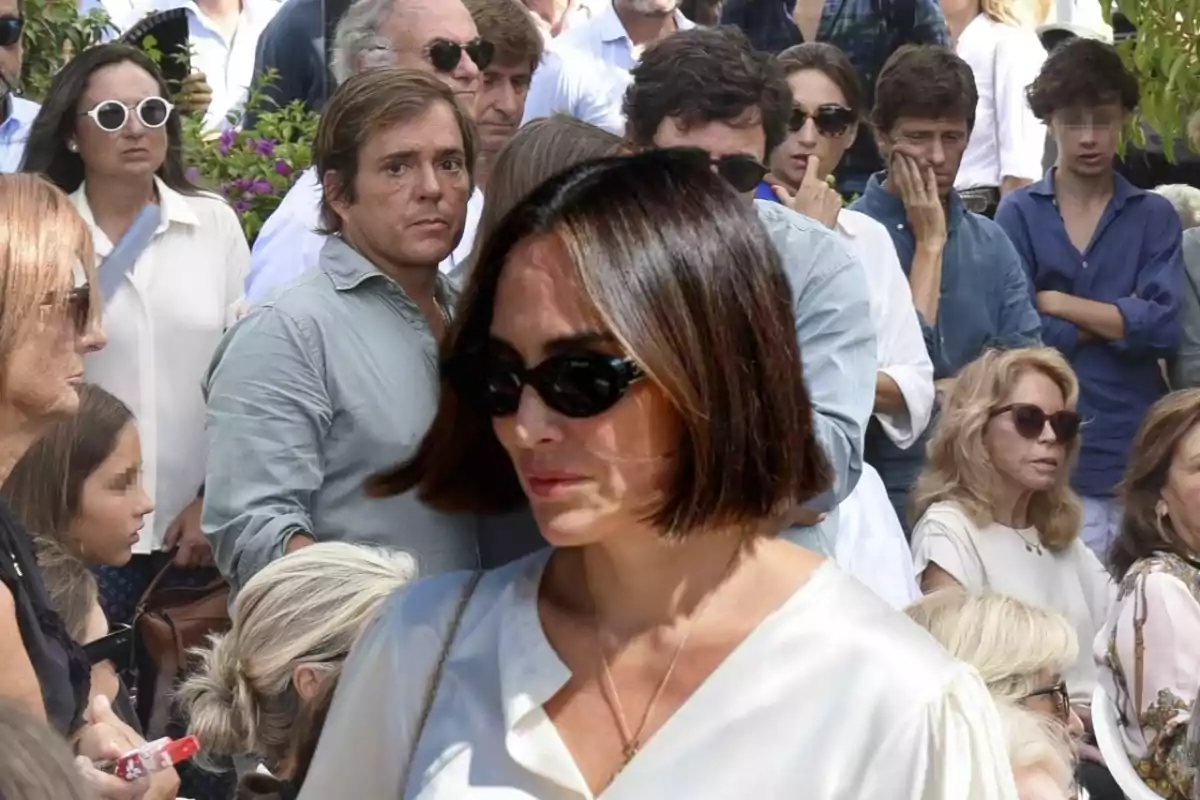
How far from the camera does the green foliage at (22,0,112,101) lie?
6.53 meters

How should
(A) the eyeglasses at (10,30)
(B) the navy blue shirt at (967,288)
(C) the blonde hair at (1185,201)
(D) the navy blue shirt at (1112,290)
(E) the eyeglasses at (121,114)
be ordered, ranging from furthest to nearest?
(C) the blonde hair at (1185,201) < (D) the navy blue shirt at (1112,290) < (B) the navy blue shirt at (967,288) < (A) the eyeglasses at (10,30) < (E) the eyeglasses at (121,114)

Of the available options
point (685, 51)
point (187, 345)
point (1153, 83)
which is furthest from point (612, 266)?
point (1153, 83)

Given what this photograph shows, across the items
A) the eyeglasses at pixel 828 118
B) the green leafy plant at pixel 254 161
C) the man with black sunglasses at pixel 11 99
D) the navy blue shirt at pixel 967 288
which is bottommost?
the navy blue shirt at pixel 967 288

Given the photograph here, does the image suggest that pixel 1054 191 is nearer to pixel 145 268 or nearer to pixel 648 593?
pixel 145 268

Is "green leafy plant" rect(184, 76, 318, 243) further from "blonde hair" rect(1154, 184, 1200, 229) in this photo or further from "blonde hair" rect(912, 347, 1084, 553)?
"blonde hair" rect(1154, 184, 1200, 229)

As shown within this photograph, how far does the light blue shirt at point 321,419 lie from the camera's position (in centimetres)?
371

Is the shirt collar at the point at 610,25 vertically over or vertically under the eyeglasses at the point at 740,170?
under

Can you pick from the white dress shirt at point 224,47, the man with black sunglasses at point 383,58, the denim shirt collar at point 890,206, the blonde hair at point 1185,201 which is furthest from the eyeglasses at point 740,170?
the blonde hair at point 1185,201

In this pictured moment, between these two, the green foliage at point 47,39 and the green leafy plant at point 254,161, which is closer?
the green leafy plant at point 254,161

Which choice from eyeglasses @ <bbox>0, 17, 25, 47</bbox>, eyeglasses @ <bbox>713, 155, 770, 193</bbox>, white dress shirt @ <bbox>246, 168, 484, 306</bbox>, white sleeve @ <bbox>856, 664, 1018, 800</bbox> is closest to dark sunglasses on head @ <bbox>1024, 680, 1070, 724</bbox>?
eyeglasses @ <bbox>713, 155, 770, 193</bbox>

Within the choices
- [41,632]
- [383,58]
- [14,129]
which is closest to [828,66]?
[383,58]

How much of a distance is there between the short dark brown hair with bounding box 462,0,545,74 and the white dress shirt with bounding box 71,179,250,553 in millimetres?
1028

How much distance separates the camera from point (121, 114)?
523cm

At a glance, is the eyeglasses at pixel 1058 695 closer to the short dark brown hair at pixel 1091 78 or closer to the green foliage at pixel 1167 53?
the green foliage at pixel 1167 53
